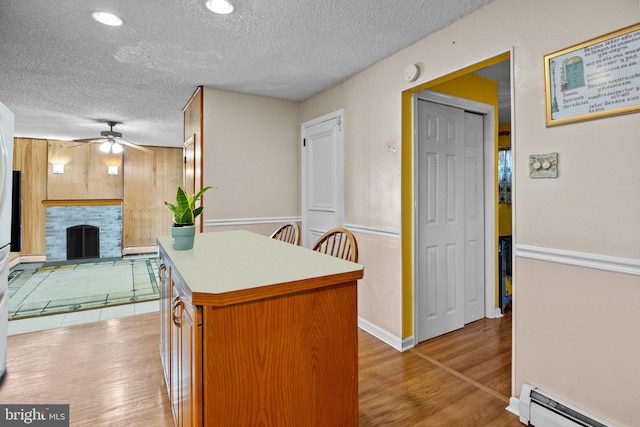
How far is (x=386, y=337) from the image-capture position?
2699 mm

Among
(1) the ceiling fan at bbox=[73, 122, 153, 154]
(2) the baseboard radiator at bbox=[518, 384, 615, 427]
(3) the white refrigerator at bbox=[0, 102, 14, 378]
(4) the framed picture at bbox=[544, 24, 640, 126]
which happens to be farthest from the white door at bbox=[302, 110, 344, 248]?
(1) the ceiling fan at bbox=[73, 122, 153, 154]

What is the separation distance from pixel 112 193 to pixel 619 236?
7.73 m

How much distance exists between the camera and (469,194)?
9.97 feet

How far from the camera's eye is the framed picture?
1355 mm

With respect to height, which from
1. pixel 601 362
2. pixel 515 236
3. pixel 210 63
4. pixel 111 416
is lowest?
pixel 111 416

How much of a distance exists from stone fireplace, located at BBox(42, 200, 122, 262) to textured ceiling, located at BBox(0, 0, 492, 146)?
312 cm

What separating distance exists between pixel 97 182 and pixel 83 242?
1.22m

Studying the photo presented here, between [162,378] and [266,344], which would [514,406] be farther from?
[162,378]

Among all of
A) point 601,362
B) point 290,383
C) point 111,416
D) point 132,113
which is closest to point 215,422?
point 290,383

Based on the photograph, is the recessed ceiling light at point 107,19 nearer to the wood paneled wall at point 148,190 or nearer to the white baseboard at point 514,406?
the white baseboard at point 514,406

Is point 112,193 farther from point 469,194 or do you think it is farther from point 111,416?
point 469,194

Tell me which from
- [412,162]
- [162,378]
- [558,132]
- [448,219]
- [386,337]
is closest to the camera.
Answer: [558,132]

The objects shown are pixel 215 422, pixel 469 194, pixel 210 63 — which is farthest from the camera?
pixel 469 194

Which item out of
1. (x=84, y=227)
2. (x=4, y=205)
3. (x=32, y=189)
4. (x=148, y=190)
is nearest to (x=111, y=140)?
(x=148, y=190)
